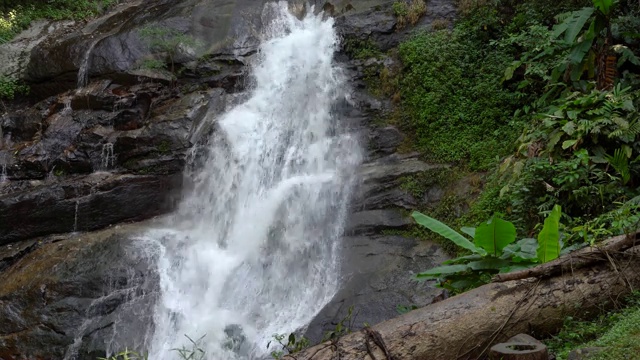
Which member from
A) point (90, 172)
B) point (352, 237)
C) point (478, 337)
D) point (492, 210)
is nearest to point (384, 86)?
Answer: point (352, 237)

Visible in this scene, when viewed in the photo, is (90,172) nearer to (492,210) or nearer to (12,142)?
(12,142)

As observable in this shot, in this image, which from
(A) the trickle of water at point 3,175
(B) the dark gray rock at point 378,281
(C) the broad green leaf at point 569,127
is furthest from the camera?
(A) the trickle of water at point 3,175

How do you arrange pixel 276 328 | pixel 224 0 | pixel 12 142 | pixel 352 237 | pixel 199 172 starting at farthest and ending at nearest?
pixel 224 0, pixel 12 142, pixel 199 172, pixel 352 237, pixel 276 328

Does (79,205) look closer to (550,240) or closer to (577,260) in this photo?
(550,240)

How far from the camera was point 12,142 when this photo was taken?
13.8 m

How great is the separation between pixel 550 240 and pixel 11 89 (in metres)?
14.7

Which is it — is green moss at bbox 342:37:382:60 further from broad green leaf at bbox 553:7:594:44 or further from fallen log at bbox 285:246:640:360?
fallen log at bbox 285:246:640:360

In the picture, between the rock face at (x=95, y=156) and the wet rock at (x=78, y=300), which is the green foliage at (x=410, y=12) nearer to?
the rock face at (x=95, y=156)

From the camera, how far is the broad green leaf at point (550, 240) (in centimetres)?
460

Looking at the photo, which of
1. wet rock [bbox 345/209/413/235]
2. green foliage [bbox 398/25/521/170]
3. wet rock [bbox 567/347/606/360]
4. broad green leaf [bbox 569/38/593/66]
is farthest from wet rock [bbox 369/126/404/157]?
wet rock [bbox 567/347/606/360]

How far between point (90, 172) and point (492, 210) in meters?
8.57

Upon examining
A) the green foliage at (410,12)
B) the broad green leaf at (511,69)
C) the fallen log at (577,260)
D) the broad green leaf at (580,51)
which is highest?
the green foliage at (410,12)

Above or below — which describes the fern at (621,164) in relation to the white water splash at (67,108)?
below

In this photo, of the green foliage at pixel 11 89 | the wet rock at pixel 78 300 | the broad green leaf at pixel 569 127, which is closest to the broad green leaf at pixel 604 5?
the broad green leaf at pixel 569 127
